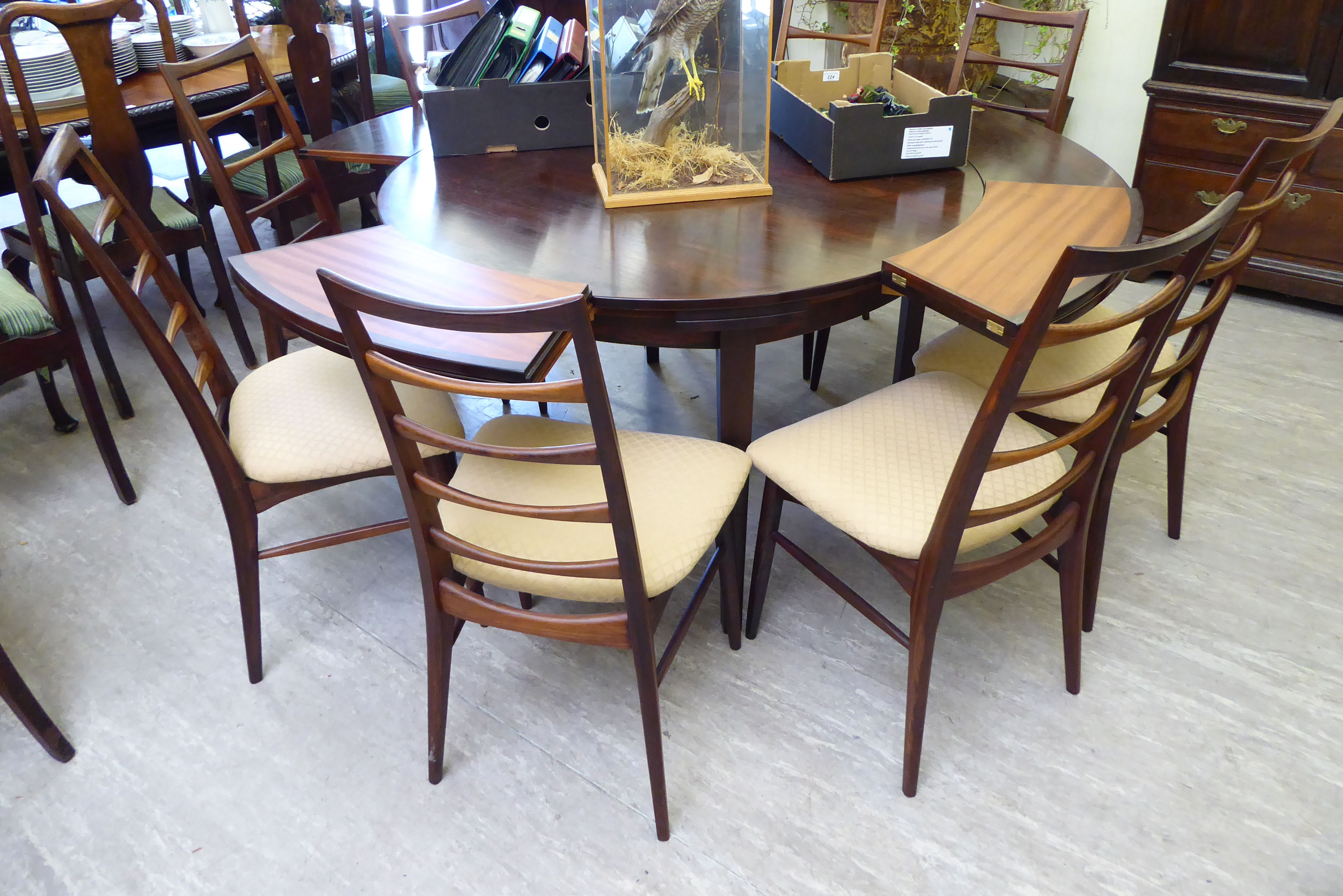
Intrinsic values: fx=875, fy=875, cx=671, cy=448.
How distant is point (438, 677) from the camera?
1396 millimetres

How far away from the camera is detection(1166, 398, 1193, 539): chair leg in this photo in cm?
184

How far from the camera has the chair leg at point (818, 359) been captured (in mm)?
2383

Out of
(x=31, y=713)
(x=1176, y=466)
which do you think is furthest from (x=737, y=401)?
(x=31, y=713)

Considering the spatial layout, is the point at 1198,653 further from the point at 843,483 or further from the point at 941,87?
the point at 941,87

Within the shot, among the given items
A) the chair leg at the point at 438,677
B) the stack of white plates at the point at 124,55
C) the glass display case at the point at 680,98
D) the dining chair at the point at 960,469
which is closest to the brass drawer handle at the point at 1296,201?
the dining chair at the point at 960,469

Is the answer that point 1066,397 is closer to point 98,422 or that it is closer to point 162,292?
point 162,292

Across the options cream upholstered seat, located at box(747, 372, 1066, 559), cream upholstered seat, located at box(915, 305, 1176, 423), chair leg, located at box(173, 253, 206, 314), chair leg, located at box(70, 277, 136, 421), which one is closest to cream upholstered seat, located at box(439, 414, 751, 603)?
cream upholstered seat, located at box(747, 372, 1066, 559)

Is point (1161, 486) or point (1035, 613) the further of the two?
point (1161, 486)

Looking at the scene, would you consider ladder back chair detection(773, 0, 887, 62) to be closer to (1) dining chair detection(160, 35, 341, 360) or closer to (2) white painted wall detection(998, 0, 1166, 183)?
(2) white painted wall detection(998, 0, 1166, 183)

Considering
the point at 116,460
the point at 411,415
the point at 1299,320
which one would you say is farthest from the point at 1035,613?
the point at 116,460

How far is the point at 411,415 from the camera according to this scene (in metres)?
1.58

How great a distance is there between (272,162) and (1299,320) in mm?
3161

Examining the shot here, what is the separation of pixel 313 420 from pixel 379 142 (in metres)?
0.88

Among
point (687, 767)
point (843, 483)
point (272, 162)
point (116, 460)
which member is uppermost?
point (272, 162)
